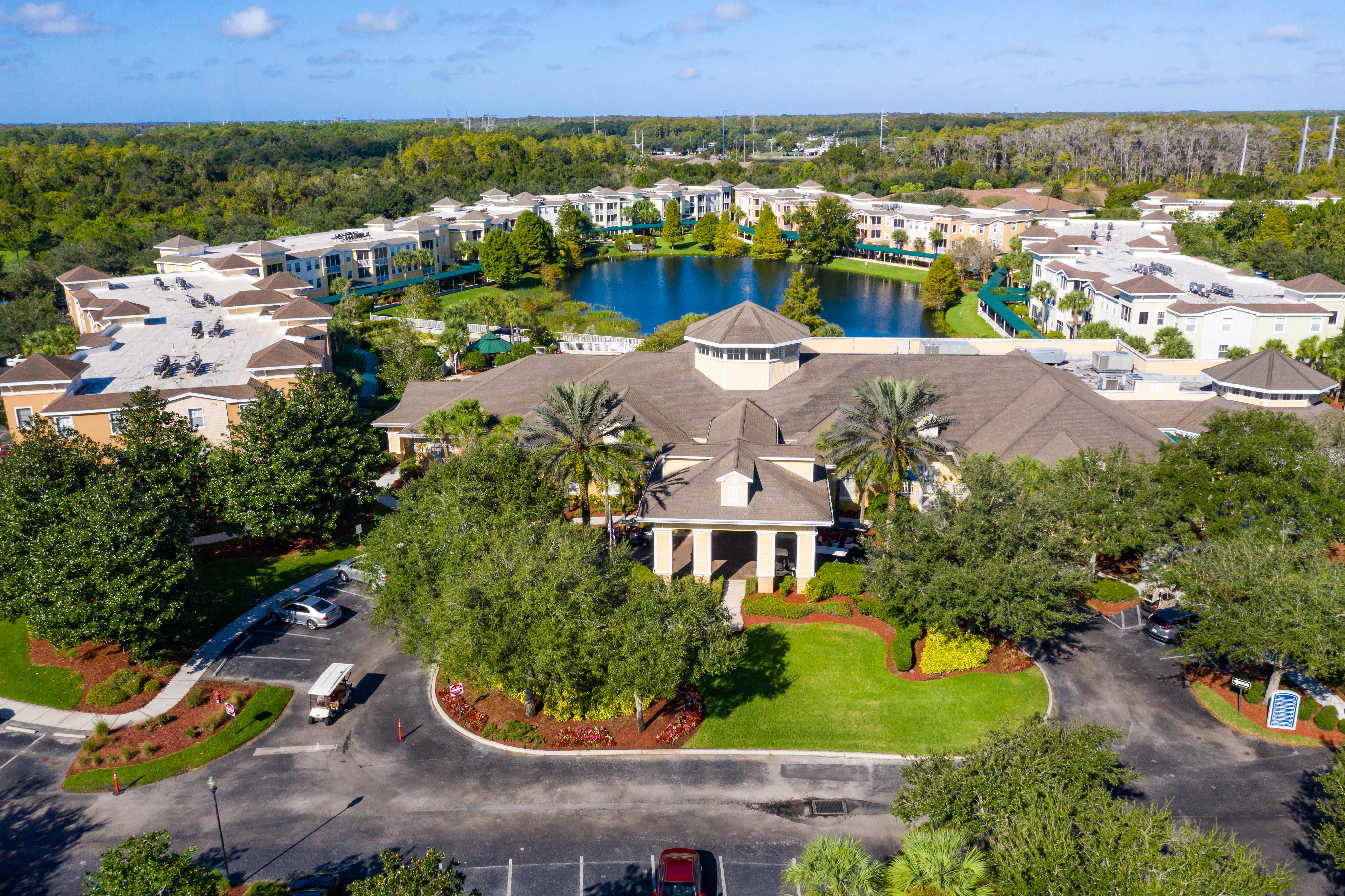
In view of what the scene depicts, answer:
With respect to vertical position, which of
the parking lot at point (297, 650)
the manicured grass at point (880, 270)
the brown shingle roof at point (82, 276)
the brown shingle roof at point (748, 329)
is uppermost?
the brown shingle roof at point (82, 276)

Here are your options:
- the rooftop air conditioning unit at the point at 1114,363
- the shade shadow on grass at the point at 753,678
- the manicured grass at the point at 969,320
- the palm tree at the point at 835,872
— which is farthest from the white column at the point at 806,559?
the manicured grass at the point at 969,320

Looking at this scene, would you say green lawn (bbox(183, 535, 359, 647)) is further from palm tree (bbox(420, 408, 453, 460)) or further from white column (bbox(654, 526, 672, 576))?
white column (bbox(654, 526, 672, 576))

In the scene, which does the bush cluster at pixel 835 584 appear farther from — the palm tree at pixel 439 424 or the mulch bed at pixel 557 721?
the palm tree at pixel 439 424

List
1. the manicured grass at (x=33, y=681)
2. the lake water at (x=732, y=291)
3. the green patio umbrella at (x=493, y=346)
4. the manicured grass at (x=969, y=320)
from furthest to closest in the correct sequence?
the lake water at (x=732, y=291) < the manicured grass at (x=969, y=320) < the green patio umbrella at (x=493, y=346) < the manicured grass at (x=33, y=681)

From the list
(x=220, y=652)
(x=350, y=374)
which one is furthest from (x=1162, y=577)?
(x=350, y=374)

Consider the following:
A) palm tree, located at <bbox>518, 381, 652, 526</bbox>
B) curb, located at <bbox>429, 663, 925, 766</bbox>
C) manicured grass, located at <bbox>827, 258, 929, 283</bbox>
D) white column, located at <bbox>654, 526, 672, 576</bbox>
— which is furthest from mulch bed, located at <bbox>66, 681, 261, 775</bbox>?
manicured grass, located at <bbox>827, 258, 929, 283</bbox>
